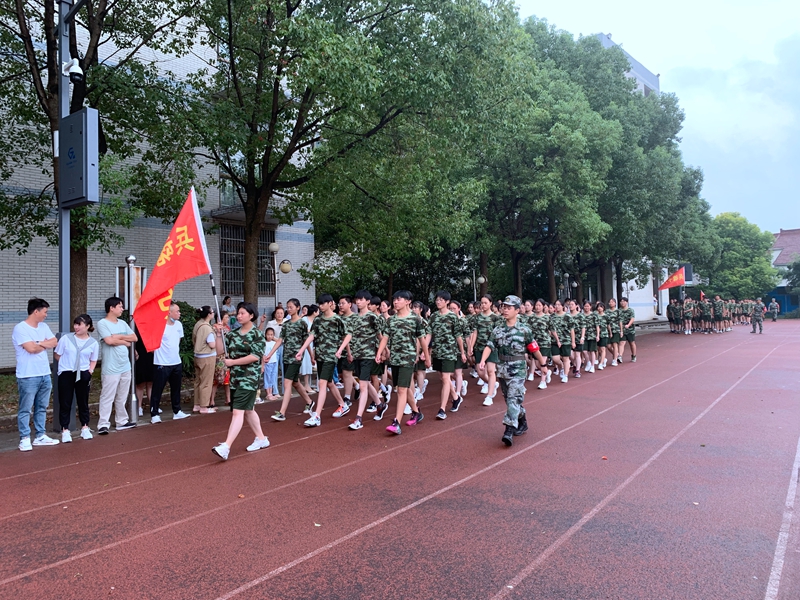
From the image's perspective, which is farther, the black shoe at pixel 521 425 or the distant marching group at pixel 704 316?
the distant marching group at pixel 704 316

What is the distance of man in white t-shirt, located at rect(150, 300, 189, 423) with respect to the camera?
31.2 feet

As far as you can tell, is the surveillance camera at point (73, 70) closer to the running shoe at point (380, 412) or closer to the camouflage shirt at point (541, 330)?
the running shoe at point (380, 412)

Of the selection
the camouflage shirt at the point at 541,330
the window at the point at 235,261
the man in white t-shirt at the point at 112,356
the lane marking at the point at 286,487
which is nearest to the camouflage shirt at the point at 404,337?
the lane marking at the point at 286,487

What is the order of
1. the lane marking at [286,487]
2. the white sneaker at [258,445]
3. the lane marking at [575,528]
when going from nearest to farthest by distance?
the lane marking at [575,528] → the lane marking at [286,487] → the white sneaker at [258,445]

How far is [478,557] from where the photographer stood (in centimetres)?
A: 412

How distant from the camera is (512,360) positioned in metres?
7.50

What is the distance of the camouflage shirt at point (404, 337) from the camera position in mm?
8211

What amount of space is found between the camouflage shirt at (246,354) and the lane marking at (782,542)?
5066mm

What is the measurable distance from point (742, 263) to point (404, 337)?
5383 centimetres

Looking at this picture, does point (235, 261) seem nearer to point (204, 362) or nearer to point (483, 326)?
point (204, 362)

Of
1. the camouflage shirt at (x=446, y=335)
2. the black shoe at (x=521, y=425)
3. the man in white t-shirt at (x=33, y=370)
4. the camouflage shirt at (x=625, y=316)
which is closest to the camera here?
the man in white t-shirt at (x=33, y=370)

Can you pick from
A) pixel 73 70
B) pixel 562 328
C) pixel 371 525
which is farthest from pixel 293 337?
pixel 562 328

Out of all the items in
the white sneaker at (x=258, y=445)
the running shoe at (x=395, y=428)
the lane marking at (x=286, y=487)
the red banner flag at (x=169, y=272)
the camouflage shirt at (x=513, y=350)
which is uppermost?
the red banner flag at (x=169, y=272)

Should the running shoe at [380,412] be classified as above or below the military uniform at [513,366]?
below
